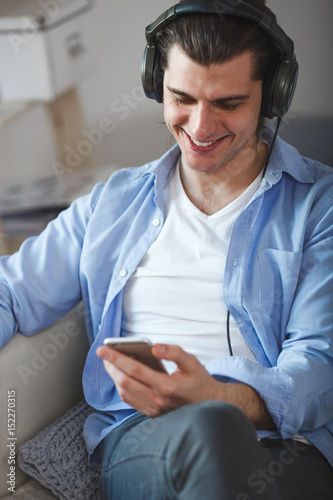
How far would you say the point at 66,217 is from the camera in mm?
1220

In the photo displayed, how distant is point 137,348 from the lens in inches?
30.8

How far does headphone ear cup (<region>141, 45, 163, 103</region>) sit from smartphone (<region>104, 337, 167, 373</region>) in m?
0.52

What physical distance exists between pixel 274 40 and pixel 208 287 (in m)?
0.43

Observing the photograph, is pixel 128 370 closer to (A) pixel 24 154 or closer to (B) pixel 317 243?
(B) pixel 317 243

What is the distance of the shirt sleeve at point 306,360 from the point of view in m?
0.87

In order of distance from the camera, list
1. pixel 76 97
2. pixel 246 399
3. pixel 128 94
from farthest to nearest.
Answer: pixel 76 97 < pixel 128 94 < pixel 246 399

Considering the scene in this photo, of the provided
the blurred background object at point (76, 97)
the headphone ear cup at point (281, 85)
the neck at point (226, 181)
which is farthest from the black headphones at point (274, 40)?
the blurred background object at point (76, 97)

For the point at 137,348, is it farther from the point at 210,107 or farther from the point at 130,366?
the point at 210,107

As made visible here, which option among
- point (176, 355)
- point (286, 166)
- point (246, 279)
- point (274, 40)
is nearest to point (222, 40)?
point (274, 40)

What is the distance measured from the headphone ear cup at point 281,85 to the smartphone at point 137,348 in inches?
19.0

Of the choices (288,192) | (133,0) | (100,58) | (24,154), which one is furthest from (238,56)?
(24,154)

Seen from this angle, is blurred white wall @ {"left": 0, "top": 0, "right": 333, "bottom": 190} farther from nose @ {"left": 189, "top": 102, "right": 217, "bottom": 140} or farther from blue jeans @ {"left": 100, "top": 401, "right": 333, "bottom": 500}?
blue jeans @ {"left": 100, "top": 401, "right": 333, "bottom": 500}

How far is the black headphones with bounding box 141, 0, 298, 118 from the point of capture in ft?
3.07

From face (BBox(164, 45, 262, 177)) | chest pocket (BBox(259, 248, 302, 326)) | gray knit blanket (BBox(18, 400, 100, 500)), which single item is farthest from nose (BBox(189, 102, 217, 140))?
gray knit blanket (BBox(18, 400, 100, 500))
